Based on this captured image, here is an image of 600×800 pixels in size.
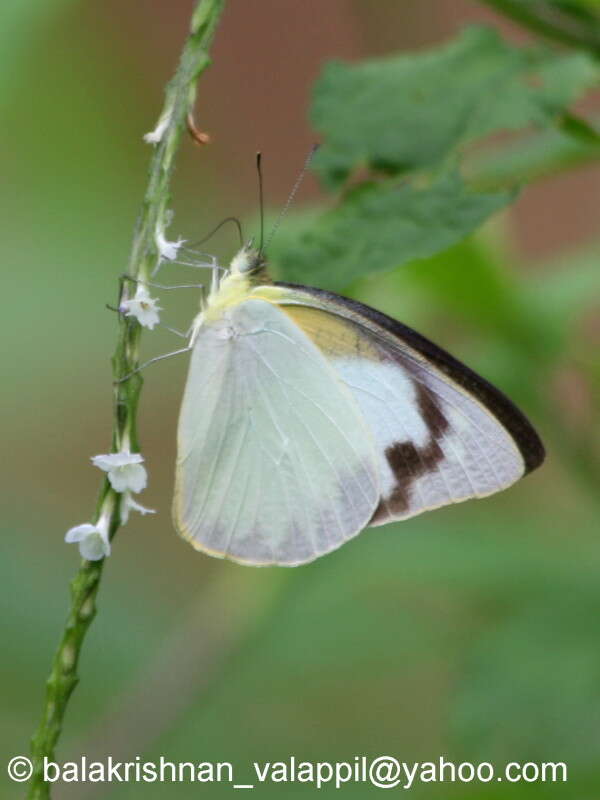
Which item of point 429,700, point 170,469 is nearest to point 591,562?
point 429,700

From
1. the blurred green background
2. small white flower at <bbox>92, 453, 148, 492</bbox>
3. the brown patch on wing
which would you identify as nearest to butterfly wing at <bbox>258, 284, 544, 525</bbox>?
the brown patch on wing

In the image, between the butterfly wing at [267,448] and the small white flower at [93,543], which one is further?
the butterfly wing at [267,448]

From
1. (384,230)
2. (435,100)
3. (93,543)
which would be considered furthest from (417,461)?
(93,543)

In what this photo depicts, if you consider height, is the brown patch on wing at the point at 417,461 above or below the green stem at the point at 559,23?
below

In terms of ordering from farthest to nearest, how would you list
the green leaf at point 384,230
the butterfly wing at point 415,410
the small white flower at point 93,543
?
the butterfly wing at point 415,410 < the green leaf at point 384,230 < the small white flower at point 93,543

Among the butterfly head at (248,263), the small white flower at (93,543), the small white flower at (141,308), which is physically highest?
the butterfly head at (248,263)

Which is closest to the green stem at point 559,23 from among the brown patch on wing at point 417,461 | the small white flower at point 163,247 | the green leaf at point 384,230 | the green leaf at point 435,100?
the green leaf at point 435,100

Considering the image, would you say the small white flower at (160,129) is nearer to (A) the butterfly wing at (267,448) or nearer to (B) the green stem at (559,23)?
(A) the butterfly wing at (267,448)
